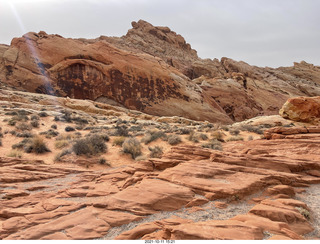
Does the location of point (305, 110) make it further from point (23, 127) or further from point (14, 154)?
point (23, 127)

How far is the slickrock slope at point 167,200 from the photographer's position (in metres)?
3.20

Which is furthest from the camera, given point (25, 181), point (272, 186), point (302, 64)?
point (302, 64)

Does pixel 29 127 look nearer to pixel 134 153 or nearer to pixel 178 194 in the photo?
pixel 134 153

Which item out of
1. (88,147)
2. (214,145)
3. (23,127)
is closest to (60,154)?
(88,147)

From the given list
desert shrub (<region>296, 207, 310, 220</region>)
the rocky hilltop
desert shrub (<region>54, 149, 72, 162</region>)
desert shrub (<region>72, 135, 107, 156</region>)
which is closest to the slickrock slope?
desert shrub (<region>296, 207, 310, 220</region>)

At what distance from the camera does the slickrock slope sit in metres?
3.20

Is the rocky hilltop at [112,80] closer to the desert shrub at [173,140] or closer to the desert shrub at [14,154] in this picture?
the desert shrub at [173,140]

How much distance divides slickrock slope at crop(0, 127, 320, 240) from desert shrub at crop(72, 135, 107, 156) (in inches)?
123

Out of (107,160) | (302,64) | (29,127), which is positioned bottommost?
(107,160)

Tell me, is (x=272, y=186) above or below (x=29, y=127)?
below

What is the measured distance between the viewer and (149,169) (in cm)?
616

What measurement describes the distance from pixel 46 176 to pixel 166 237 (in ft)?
17.2

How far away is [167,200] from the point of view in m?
4.14

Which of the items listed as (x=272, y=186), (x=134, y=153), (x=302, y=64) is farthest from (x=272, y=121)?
(x=302, y=64)
